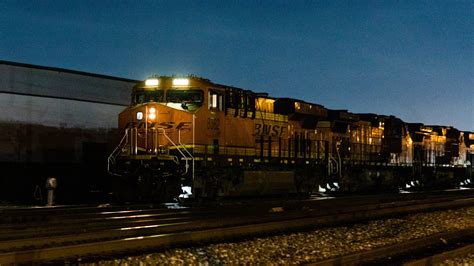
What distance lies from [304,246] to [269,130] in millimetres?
10983

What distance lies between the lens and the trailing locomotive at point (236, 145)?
16500 mm

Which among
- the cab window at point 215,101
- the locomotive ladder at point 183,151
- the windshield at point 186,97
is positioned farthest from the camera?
the cab window at point 215,101

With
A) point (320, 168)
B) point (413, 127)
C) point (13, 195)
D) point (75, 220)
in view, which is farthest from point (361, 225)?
point (413, 127)

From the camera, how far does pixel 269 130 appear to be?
803 inches

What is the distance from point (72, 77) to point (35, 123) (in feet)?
7.99

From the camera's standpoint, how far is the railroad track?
7945mm

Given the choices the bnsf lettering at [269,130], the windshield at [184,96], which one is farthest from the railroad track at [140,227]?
the bnsf lettering at [269,130]

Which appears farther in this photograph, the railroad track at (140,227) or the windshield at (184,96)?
the windshield at (184,96)

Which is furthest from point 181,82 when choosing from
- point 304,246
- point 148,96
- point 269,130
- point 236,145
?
point 304,246

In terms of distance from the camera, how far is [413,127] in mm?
31969

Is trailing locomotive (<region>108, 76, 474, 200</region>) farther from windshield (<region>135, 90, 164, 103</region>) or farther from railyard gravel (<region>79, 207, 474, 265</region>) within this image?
railyard gravel (<region>79, 207, 474, 265</region>)

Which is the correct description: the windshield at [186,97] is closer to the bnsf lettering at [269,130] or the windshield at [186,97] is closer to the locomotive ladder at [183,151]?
the locomotive ladder at [183,151]

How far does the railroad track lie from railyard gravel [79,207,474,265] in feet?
1.32

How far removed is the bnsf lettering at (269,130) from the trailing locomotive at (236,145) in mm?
34
